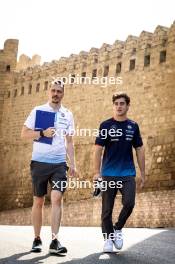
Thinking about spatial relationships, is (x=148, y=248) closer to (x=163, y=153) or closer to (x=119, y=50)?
(x=163, y=153)

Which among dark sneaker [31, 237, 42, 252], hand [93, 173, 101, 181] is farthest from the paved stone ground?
hand [93, 173, 101, 181]

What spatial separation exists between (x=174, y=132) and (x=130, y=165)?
1120 cm

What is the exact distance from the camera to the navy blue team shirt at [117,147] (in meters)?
5.50

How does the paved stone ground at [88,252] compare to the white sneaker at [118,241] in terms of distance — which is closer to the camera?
the paved stone ground at [88,252]

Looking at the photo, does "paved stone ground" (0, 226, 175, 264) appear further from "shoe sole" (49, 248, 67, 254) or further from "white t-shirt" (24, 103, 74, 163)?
"white t-shirt" (24, 103, 74, 163)

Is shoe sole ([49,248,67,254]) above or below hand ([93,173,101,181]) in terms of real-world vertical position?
below

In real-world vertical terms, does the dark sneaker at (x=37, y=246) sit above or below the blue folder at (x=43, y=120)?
below

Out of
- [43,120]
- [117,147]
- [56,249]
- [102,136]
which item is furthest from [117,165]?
[56,249]

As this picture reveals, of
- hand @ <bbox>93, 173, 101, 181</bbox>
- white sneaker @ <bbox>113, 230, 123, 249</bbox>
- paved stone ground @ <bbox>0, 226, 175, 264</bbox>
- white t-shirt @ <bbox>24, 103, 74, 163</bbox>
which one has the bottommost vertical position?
paved stone ground @ <bbox>0, 226, 175, 264</bbox>

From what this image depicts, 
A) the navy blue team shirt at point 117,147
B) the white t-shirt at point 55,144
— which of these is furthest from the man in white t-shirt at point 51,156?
the navy blue team shirt at point 117,147

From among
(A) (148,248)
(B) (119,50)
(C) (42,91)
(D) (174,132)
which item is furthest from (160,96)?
(A) (148,248)

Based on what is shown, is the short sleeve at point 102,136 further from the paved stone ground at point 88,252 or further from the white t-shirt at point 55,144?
the paved stone ground at point 88,252

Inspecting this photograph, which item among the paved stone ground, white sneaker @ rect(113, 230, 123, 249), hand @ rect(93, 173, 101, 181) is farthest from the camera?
hand @ rect(93, 173, 101, 181)

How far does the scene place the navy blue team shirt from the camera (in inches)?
217
